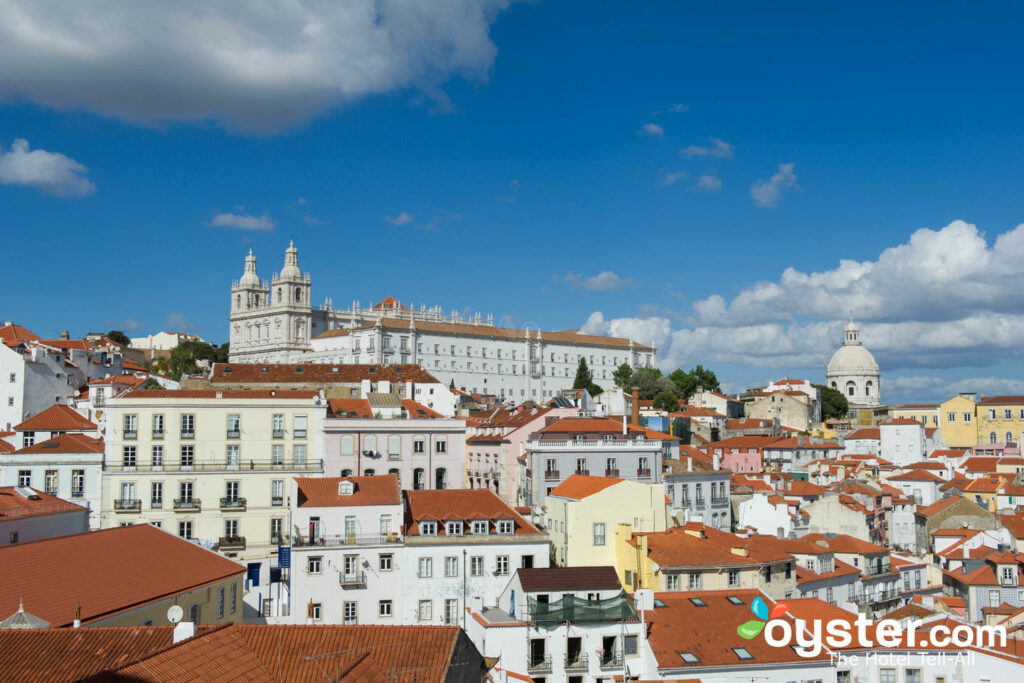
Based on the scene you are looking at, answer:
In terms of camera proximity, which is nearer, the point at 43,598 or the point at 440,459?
the point at 43,598

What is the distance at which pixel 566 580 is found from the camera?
Result: 33188 millimetres

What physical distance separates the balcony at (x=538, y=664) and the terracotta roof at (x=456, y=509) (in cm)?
875

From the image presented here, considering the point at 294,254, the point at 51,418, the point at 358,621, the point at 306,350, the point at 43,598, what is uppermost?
the point at 294,254

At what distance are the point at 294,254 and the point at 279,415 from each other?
146 metres

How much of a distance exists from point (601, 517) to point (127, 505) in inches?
924

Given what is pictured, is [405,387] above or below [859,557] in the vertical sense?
above

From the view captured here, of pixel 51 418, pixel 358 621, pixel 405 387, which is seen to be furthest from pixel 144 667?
pixel 405 387

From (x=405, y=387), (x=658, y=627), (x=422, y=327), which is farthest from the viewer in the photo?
(x=422, y=327)

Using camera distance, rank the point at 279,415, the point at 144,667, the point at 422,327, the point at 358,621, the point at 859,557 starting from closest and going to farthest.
A: the point at 144,667
the point at 358,621
the point at 859,557
the point at 279,415
the point at 422,327

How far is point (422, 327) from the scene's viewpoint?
167125mm

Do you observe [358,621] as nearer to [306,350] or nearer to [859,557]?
[859,557]

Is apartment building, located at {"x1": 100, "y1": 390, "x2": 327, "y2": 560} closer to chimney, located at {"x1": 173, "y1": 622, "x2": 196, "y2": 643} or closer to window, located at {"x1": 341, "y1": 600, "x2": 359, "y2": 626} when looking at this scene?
window, located at {"x1": 341, "y1": 600, "x2": 359, "y2": 626}

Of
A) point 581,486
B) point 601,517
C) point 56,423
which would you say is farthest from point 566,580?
point 56,423

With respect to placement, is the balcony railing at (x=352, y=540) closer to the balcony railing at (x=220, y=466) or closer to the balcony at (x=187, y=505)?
the balcony railing at (x=220, y=466)
